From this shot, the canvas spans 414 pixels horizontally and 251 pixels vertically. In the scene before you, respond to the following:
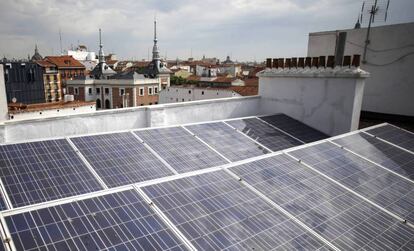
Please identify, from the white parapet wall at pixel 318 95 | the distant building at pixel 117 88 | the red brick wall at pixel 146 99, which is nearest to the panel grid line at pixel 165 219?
the white parapet wall at pixel 318 95

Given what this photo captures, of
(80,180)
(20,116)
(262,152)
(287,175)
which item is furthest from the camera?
(20,116)

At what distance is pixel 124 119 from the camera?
1316 centimetres

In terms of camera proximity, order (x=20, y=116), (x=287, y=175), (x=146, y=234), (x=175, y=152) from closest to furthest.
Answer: (x=146, y=234), (x=287, y=175), (x=175, y=152), (x=20, y=116)

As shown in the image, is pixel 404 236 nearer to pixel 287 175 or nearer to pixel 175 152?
pixel 287 175

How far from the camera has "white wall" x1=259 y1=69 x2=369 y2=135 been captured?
13.0 meters

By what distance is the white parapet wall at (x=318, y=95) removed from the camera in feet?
42.8

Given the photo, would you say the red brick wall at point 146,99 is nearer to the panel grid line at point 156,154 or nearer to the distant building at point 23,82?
the distant building at point 23,82

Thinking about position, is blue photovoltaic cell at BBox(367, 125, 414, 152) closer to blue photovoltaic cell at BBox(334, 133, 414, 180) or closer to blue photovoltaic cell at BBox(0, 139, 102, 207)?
blue photovoltaic cell at BBox(334, 133, 414, 180)

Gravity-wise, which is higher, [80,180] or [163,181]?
[163,181]

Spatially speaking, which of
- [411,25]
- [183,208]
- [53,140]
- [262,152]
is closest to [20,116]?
[53,140]

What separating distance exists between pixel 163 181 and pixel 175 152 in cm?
425

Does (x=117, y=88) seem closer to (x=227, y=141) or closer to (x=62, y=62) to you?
(x=62, y=62)

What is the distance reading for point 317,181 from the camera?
303 inches

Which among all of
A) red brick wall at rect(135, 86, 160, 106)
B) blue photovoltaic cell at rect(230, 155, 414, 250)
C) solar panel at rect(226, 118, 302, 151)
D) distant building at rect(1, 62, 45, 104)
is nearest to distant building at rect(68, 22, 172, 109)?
red brick wall at rect(135, 86, 160, 106)
